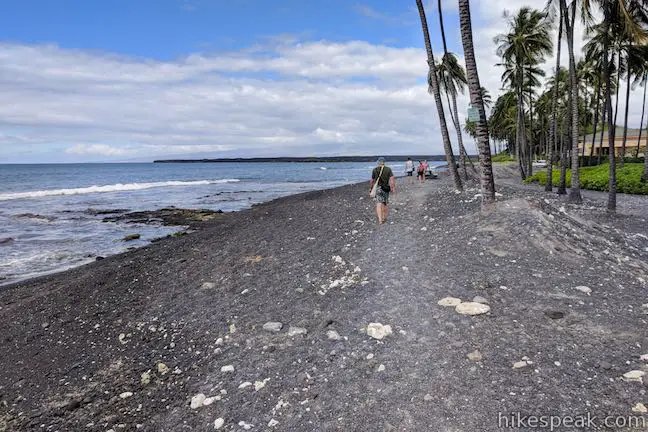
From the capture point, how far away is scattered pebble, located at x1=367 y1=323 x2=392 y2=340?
6.50 m

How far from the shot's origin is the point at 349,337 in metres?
6.60

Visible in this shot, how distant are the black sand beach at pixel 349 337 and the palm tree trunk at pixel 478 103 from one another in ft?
3.17

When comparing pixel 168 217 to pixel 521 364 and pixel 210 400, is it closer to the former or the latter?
pixel 210 400

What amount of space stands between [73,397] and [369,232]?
8911 mm

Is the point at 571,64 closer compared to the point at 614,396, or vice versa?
the point at 614,396

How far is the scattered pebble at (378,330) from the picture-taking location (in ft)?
21.3

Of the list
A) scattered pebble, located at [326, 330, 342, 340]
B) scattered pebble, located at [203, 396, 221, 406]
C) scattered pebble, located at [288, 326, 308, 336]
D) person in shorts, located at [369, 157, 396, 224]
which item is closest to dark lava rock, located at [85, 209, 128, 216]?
person in shorts, located at [369, 157, 396, 224]

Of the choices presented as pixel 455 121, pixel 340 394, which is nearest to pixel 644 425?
pixel 340 394

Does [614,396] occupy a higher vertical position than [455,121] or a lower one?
lower

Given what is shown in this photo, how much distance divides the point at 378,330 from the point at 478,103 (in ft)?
29.4

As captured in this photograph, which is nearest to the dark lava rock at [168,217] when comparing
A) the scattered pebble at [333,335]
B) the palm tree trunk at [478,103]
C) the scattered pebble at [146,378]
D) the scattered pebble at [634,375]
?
the palm tree trunk at [478,103]

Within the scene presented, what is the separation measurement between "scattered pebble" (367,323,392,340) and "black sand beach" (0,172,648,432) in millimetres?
129

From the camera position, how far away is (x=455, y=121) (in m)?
33.9

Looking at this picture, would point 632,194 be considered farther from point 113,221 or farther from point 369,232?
point 113,221
